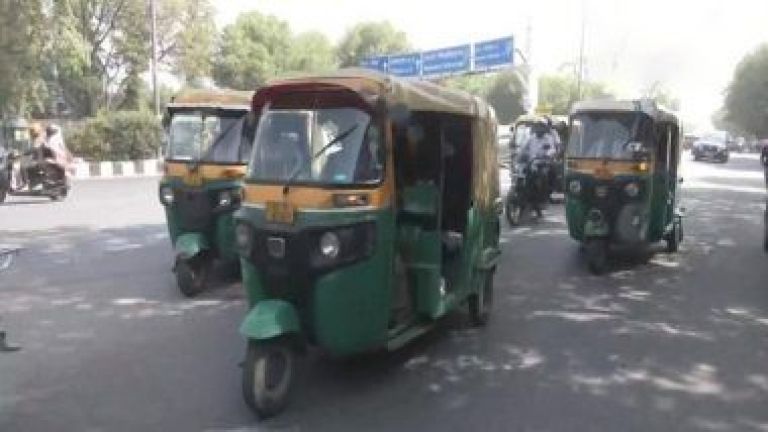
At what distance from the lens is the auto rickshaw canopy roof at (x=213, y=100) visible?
9953 mm

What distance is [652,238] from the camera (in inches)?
462

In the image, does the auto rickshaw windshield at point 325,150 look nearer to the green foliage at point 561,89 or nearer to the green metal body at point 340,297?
the green metal body at point 340,297

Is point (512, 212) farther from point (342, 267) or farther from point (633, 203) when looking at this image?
point (342, 267)

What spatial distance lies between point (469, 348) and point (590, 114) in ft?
16.5

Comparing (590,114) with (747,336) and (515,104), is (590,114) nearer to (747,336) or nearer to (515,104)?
(747,336)

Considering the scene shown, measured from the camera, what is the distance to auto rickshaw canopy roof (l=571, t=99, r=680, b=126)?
1118cm

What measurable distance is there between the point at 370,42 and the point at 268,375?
2762 inches

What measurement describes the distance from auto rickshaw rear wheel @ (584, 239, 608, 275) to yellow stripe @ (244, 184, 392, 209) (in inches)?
214

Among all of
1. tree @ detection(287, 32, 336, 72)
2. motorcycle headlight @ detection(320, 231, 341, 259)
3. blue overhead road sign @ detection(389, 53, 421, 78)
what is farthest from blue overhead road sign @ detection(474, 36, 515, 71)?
motorcycle headlight @ detection(320, 231, 341, 259)

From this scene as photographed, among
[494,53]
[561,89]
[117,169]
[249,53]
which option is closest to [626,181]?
[117,169]

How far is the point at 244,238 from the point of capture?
20.3 ft

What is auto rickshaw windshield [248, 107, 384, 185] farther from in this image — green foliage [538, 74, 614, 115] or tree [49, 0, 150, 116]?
green foliage [538, 74, 614, 115]

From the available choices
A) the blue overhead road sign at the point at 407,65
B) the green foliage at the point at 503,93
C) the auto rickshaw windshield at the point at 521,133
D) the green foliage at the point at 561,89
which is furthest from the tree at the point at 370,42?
the auto rickshaw windshield at the point at 521,133

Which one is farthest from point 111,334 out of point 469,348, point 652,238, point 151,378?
point 652,238
